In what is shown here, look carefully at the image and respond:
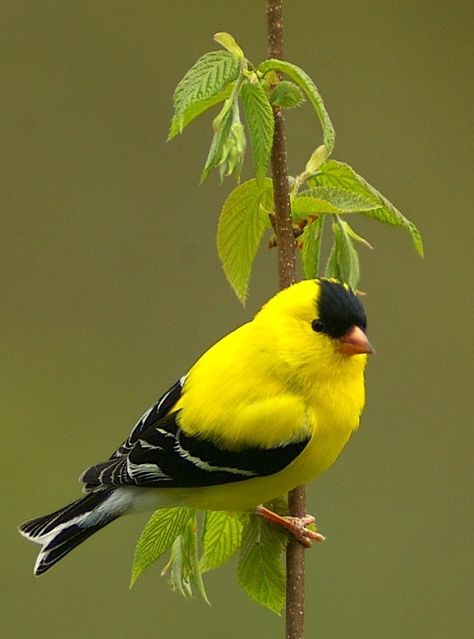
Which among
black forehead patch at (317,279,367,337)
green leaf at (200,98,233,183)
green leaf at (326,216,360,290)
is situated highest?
green leaf at (200,98,233,183)

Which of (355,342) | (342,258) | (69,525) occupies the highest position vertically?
(342,258)

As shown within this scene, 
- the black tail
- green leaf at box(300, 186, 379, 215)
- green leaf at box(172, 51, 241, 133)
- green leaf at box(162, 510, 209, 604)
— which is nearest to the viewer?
green leaf at box(172, 51, 241, 133)

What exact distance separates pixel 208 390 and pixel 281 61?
0.51m

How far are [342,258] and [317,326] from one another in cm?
18

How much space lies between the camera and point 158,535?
1.43 m

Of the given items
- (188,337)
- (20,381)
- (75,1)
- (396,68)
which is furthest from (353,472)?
(75,1)

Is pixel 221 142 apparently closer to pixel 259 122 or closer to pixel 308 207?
pixel 259 122

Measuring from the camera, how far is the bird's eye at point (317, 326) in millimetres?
1598

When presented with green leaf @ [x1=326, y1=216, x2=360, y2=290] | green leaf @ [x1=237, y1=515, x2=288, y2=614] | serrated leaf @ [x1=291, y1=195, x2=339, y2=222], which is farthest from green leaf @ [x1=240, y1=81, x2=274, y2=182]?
green leaf @ [x1=237, y1=515, x2=288, y2=614]

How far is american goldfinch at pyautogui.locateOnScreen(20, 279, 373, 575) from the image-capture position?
5.15ft

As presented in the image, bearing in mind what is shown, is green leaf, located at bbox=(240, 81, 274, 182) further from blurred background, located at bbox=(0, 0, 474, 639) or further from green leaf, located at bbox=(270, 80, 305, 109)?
blurred background, located at bbox=(0, 0, 474, 639)

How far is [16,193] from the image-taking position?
3.88 m

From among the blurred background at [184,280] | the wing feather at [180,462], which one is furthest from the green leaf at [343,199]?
the blurred background at [184,280]

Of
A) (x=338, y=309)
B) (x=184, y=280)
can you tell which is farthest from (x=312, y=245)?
(x=184, y=280)
